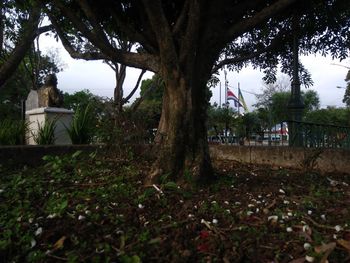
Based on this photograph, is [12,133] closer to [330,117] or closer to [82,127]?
[82,127]

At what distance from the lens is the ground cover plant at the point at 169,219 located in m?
3.11

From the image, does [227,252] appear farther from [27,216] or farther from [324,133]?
[324,133]

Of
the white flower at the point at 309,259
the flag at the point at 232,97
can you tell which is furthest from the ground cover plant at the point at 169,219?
the flag at the point at 232,97

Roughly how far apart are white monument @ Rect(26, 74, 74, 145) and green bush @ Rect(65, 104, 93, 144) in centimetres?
140

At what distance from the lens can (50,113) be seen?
9.82 metres

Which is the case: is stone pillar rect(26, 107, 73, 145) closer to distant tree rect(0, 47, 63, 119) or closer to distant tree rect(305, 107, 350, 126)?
distant tree rect(0, 47, 63, 119)

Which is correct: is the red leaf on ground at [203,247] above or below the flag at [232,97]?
below

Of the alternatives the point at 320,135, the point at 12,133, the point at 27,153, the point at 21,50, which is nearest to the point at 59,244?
the point at 27,153

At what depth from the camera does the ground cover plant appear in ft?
10.2

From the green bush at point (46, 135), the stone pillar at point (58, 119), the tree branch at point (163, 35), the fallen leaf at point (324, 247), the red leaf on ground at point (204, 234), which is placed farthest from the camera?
the stone pillar at point (58, 119)

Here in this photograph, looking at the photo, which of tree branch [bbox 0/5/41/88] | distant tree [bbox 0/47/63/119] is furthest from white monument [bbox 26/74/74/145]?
distant tree [bbox 0/47/63/119]

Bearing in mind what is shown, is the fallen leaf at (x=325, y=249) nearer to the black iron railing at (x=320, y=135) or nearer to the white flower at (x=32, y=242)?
the white flower at (x=32, y=242)

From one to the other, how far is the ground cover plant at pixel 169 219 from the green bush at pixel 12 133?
9.09 feet

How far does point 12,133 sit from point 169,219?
5.12 meters
